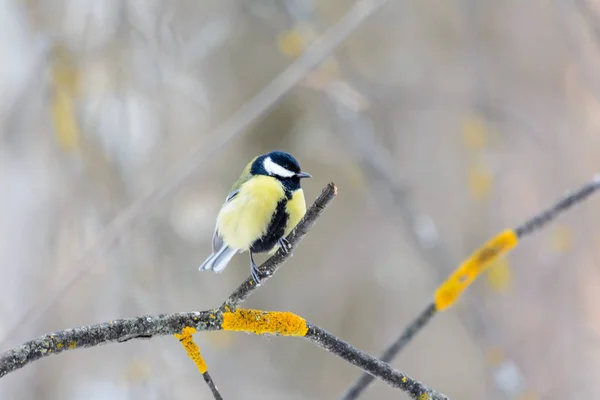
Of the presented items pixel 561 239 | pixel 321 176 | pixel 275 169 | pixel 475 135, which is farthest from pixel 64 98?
pixel 561 239

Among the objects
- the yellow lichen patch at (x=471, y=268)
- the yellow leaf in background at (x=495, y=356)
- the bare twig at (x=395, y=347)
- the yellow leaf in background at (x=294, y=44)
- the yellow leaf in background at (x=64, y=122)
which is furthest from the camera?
the yellow leaf in background at (x=294, y=44)

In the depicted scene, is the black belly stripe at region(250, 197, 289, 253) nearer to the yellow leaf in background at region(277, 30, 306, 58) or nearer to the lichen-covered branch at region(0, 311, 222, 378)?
the lichen-covered branch at region(0, 311, 222, 378)

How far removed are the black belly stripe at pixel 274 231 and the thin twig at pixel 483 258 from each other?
24 cm

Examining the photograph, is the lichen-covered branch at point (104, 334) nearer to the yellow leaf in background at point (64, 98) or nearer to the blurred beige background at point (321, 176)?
the blurred beige background at point (321, 176)

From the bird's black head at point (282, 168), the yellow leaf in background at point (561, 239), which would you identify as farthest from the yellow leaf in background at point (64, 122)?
the yellow leaf in background at point (561, 239)

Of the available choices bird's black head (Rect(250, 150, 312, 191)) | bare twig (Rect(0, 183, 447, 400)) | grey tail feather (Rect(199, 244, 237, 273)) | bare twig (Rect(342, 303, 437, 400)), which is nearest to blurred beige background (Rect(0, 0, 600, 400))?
bird's black head (Rect(250, 150, 312, 191))

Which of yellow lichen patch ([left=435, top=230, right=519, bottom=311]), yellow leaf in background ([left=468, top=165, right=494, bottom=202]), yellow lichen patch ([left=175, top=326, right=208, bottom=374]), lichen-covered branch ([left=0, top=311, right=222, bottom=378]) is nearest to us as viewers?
lichen-covered branch ([left=0, top=311, right=222, bottom=378])

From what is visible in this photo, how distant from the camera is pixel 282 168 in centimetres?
91

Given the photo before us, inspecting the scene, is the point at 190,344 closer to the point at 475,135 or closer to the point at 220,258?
the point at 220,258

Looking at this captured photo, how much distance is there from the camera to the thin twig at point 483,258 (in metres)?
0.68

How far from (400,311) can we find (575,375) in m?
0.71

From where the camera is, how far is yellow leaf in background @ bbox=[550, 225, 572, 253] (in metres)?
1.93

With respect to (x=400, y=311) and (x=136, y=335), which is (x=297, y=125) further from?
(x=136, y=335)

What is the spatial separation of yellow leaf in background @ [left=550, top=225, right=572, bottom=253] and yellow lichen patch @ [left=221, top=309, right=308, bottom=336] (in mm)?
1647
